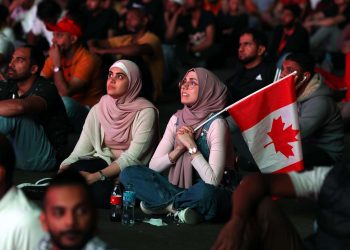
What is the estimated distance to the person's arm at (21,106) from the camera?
27.7ft

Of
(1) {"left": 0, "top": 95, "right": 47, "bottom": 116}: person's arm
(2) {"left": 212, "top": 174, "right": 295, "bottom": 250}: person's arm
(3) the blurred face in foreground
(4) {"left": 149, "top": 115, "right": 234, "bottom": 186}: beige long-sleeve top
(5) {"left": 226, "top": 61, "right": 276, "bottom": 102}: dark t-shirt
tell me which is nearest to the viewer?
(3) the blurred face in foreground

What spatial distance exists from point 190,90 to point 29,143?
156 centimetres

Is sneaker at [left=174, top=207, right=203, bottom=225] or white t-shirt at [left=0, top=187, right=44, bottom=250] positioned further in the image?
sneaker at [left=174, top=207, right=203, bottom=225]

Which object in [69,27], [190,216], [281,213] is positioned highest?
[69,27]

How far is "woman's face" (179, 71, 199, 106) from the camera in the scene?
7719 mm

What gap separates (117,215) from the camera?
295 inches

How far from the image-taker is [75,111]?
33.3 feet

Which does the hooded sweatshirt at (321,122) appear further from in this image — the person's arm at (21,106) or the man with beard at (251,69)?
the person's arm at (21,106)

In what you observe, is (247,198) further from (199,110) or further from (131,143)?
(131,143)

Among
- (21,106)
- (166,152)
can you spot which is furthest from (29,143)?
(166,152)

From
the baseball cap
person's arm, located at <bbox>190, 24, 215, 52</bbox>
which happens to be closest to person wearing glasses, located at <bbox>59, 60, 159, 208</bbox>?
the baseball cap

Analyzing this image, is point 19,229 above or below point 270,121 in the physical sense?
below

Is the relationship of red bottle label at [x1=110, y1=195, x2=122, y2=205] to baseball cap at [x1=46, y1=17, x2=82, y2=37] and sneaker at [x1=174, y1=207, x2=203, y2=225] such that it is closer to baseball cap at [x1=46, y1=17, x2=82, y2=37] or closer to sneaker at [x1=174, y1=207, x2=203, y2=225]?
sneaker at [x1=174, y1=207, x2=203, y2=225]

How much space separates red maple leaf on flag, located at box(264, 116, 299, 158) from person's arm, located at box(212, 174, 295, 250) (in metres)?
2.29
